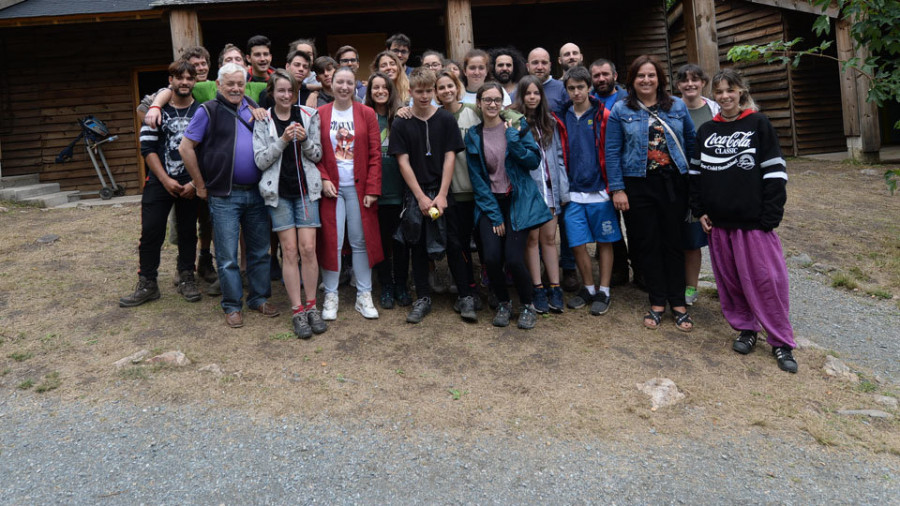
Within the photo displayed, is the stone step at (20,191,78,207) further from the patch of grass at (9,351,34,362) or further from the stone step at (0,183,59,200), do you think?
the patch of grass at (9,351,34,362)

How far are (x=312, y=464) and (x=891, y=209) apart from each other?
8.59 m

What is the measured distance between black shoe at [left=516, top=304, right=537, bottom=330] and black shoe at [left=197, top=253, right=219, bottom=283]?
2814 millimetres

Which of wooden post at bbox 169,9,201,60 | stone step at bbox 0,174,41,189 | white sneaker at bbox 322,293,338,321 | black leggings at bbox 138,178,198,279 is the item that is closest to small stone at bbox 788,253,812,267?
white sneaker at bbox 322,293,338,321

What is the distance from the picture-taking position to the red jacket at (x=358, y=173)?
179 inches

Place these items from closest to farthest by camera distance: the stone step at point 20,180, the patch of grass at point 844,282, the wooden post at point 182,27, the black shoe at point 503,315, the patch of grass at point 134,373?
the patch of grass at point 134,373 < the black shoe at point 503,315 < the patch of grass at point 844,282 < the wooden post at point 182,27 < the stone step at point 20,180

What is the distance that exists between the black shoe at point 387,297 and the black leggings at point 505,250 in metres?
0.88

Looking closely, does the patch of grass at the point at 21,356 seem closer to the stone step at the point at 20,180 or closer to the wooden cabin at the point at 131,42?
the wooden cabin at the point at 131,42

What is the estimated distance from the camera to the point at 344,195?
4637 millimetres

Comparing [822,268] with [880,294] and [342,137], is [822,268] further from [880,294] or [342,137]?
[342,137]

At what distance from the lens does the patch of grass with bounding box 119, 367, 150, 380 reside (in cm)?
387

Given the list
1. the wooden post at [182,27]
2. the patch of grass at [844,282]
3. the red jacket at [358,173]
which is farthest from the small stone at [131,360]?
the patch of grass at [844,282]

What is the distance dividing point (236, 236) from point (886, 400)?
439 cm

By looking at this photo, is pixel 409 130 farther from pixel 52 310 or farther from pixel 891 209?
pixel 891 209

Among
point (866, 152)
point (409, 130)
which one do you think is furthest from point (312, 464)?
point (866, 152)
